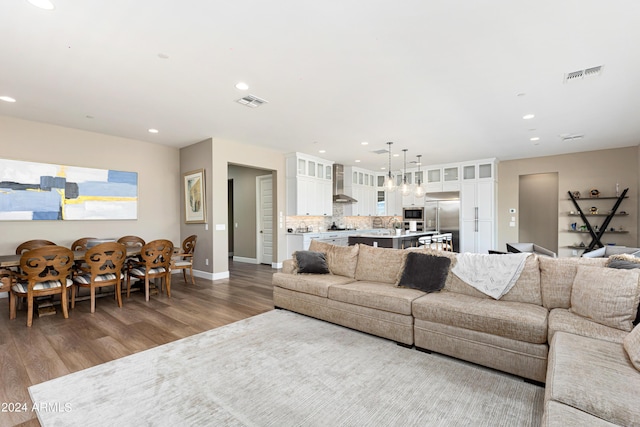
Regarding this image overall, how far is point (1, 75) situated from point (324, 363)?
4.62m

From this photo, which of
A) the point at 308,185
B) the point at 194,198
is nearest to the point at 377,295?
the point at 194,198

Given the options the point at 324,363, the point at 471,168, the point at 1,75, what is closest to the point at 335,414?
the point at 324,363

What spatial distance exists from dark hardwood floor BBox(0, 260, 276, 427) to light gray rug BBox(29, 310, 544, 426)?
0.16 metres

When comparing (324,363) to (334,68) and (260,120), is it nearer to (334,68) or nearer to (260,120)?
(334,68)

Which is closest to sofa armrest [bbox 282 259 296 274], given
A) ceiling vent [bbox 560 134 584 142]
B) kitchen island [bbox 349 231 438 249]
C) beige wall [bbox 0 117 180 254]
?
kitchen island [bbox 349 231 438 249]

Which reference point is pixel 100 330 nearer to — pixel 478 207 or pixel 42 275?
pixel 42 275

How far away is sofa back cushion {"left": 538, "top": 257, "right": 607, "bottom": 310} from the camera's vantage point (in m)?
2.67

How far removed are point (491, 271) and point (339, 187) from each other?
6263mm

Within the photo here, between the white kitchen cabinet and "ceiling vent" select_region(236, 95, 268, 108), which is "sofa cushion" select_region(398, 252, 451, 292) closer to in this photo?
"ceiling vent" select_region(236, 95, 268, 108)

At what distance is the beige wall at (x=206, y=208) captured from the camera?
6.14 m

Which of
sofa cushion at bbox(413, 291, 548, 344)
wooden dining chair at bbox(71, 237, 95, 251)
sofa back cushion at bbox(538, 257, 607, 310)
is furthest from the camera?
wooden dining chair at bbox(71, 237, 95, 251)

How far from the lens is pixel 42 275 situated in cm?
369

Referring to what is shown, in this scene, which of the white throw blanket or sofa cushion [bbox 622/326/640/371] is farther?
the white throw blanket

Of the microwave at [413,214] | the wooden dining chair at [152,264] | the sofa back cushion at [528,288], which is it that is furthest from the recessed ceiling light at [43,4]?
the microwave at [413,214]
